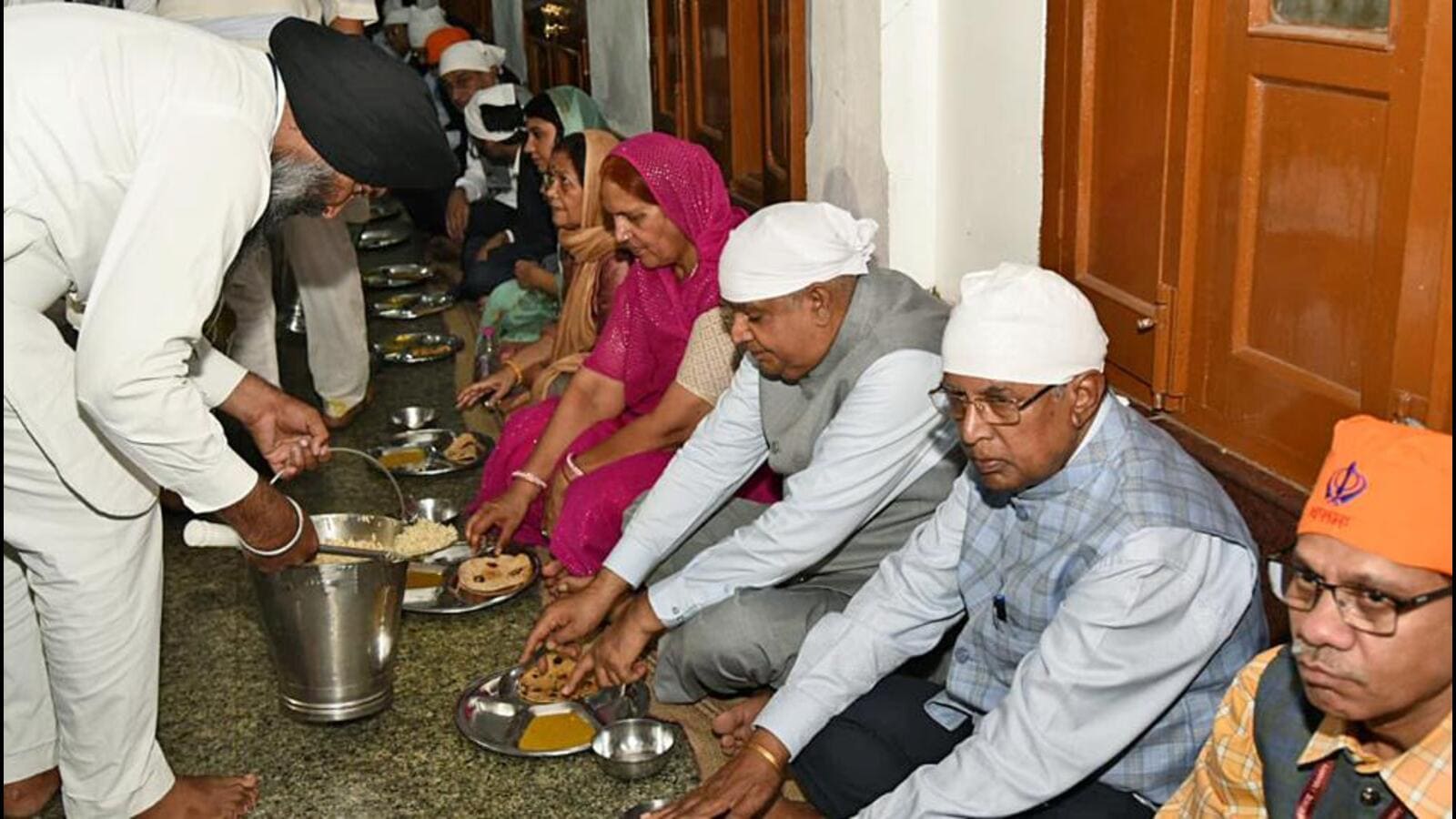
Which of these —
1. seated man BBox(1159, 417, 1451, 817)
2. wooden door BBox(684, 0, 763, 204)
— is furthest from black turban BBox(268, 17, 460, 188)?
wooden door BBox(684, 0, 763, 204)

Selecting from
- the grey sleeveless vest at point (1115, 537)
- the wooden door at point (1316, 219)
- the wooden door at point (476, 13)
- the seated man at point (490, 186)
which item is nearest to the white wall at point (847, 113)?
the wooden door at point (1316, 219)

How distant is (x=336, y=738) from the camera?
10.5 feet

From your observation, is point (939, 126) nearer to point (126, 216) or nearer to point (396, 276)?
point (126, 216)

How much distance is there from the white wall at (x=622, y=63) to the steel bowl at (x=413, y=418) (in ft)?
4.96

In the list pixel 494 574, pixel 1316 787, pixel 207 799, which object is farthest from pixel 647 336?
pixel 1316 787

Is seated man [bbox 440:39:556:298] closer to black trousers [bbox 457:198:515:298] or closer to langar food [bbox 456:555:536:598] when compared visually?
black trousers [bbox 457:198:515:298]

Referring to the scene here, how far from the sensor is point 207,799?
114 inches

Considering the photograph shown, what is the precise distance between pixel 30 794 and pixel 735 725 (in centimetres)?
130

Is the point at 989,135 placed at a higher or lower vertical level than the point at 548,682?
higher

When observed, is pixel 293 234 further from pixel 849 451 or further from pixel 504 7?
pixel 504 7

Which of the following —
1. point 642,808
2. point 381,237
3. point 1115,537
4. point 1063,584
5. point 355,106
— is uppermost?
point 355,106

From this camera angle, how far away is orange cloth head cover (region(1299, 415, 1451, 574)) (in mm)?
1535

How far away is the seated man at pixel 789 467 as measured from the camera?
284 cm

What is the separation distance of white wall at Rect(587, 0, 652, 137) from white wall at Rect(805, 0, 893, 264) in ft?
7.02
